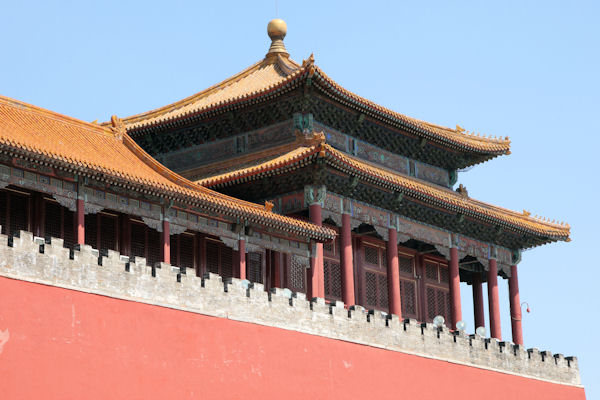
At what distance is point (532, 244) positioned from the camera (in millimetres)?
36781

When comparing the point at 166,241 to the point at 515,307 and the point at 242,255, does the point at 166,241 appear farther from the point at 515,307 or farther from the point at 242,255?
the point at 515,307

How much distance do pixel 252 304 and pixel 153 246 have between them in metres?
3.15

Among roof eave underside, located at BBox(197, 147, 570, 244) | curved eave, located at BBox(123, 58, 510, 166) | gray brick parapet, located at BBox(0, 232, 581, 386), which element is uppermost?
curved eave, located at BBox(123, 58, 510, 166)

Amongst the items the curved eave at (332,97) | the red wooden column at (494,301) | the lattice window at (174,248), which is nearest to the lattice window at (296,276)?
the lattice window at (174,248)

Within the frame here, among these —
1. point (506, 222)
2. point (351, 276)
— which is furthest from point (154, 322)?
point (506, 222)

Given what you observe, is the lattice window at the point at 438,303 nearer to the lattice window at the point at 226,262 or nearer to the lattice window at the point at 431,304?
the lattice window at the point at 431,304

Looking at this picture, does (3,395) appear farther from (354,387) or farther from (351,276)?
(351,276)

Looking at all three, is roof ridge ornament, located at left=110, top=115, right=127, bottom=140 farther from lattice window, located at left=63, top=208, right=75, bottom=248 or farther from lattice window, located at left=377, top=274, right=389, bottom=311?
lattice window, located at left=377, top=274, right=389, bottom=311

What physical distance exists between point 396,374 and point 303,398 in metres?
3.44

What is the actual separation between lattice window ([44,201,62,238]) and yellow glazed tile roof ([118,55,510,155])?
7475 mm

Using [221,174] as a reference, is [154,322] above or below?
below

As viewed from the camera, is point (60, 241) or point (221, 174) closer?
point (60, 241)

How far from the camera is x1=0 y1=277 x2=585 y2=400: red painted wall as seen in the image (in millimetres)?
21062

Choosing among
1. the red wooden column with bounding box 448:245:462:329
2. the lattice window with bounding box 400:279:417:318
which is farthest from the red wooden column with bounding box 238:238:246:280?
the red wooden column with bounding box 448:245:462:329
